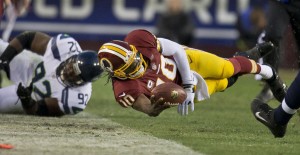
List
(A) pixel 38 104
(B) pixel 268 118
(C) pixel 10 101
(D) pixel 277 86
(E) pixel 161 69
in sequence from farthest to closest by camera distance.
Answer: (C) pixel 10 101 → (A) pixel 38 104 → (D) pixel 277 86 → (E) pixel 161 69 → (B) pixel 268 118

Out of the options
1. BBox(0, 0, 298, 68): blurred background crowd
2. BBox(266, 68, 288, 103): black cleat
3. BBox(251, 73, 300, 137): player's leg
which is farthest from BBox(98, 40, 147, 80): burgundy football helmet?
BBox(0, 0, 298, 68): blurred background crowd

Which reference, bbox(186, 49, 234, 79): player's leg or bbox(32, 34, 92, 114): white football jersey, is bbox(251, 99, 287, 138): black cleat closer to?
bbox(186, 49, 234, 79): player's leg

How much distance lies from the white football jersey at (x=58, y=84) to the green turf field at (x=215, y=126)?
37 centimetres

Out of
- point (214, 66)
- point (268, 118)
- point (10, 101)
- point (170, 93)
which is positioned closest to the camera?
point (170, 93)

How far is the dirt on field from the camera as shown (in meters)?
5.46

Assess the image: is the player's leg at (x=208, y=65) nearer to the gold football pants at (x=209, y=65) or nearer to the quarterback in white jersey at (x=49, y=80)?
the gold football pants at (x=209, y=65)

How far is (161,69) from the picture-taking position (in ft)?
21.6

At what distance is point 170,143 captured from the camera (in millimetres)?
5957

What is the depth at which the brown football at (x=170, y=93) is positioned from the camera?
5914mm

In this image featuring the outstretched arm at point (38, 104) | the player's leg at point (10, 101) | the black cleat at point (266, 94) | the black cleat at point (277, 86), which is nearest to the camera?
the black cleat at point (277, 86)

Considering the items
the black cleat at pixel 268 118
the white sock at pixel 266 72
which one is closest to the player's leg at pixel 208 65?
the white sock at pixel 266 72

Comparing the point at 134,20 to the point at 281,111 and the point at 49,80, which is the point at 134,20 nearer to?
the point at 49,80

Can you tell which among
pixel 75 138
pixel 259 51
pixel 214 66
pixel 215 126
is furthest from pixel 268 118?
pixel 75 138

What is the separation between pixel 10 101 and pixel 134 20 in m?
6.54
